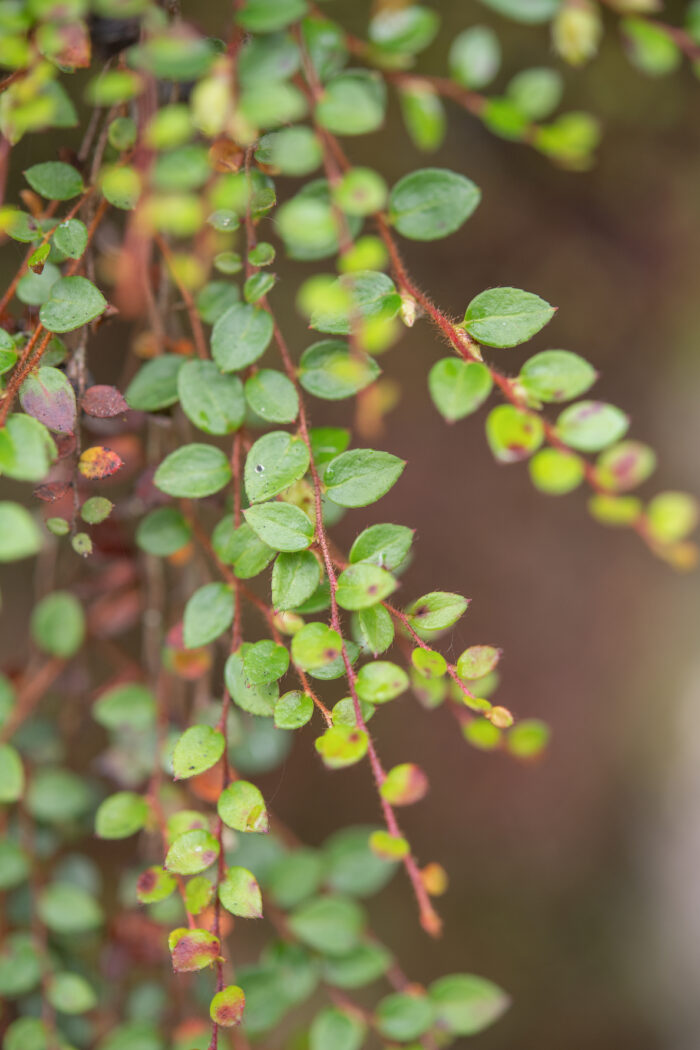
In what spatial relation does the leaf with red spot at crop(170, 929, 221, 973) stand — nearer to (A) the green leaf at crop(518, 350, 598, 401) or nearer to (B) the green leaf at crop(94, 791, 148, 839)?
(B) the green leaf at crop(94, 791, 148, 839)

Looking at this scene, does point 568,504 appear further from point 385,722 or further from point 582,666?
point 385,722

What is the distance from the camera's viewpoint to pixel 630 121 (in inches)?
39.6

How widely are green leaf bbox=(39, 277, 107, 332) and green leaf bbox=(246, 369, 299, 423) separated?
0.31 ft

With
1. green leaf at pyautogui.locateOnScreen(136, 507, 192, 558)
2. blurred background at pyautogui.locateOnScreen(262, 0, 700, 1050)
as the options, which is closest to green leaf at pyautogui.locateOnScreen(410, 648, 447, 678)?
green leaf at pyautogui.locateOnScreen(136, 507, 192, 558)

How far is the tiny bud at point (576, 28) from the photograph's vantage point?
13.9 inches

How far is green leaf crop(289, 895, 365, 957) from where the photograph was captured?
624 millimetres

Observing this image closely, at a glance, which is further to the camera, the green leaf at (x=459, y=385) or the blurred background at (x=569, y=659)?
the blurred background at (x=569, y=659)

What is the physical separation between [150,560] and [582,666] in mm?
754

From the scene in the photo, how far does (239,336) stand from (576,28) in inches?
8.9

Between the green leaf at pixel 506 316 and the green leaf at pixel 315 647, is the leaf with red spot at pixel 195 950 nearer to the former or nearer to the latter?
the green leaf at pixel 315 647

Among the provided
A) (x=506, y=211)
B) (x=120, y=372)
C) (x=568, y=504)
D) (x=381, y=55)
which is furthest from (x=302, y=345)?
(x=381, y=55)

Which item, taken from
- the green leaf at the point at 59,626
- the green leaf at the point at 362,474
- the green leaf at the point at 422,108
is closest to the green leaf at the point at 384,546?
the green leaf at the point at 362,474

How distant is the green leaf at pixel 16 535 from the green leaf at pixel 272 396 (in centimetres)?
15

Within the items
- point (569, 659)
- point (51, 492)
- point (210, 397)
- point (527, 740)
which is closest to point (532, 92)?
point (210, 397)
